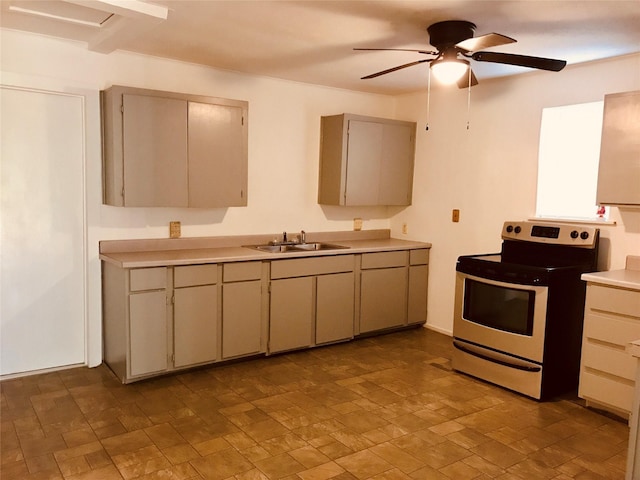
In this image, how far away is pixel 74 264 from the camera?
3762 millimetres

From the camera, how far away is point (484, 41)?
2.61m

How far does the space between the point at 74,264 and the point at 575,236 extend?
3.58 meters

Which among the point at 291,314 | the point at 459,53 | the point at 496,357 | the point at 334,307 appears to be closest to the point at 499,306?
the point at 496,357

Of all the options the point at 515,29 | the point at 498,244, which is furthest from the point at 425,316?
the point at 515,29

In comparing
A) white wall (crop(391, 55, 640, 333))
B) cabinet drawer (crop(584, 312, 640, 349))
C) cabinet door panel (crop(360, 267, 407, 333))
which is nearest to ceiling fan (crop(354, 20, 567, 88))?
white wall (crop(391, 55, 640, 333))

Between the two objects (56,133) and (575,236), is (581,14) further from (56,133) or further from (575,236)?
(56,133)

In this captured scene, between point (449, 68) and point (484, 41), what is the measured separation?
0.33 m

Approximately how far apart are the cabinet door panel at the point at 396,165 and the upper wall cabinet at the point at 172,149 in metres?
1.51

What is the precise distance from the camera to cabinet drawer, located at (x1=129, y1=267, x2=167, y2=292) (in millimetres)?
3428

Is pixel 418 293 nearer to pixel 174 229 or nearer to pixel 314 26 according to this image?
pixel 174 229

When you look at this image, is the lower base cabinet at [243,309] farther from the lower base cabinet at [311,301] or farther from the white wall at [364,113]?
the white wall at [364,113]

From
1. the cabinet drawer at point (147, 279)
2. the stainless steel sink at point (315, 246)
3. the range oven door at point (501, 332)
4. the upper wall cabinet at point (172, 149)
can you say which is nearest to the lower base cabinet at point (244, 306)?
the cabinet drawer at point (147, 279)

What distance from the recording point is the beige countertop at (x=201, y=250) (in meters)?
3.57

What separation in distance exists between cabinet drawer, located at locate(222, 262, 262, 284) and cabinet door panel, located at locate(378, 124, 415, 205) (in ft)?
5.28
